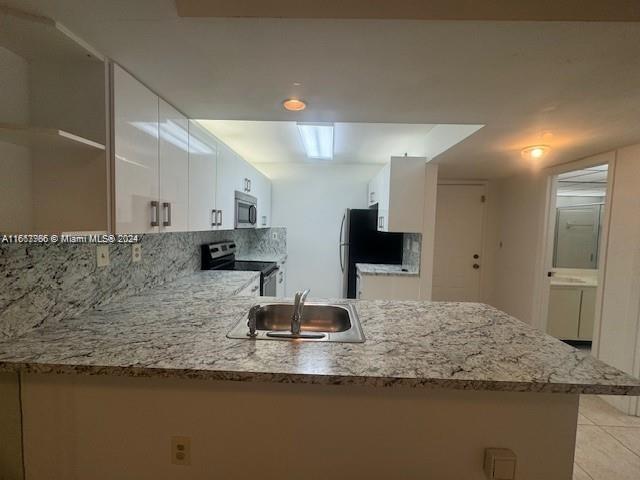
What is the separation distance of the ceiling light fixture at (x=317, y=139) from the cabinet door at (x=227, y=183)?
0.71 m

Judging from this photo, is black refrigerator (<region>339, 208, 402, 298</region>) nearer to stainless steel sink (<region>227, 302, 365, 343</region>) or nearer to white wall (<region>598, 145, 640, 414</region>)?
white wall (<region>598, 145, 640, 414</region>)

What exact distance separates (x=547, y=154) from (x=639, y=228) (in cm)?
88

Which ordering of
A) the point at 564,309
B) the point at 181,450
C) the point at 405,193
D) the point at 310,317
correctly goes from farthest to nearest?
the point at 564,309, the point at 405,193, the point at 310,317, the point at 181,450

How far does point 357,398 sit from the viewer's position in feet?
3.60

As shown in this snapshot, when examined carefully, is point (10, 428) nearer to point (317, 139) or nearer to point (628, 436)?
point (317, 139)

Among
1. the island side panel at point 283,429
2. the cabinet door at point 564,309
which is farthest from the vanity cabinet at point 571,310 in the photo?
the island side panel at point 283,429

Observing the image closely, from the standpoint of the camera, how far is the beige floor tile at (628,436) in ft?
6.64

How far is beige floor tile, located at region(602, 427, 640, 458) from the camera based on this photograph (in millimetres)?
2025

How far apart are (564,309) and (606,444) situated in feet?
5.92

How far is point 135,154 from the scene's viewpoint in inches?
53.0

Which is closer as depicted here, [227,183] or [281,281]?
[227,183]

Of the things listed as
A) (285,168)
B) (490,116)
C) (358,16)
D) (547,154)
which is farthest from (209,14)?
(285,168)

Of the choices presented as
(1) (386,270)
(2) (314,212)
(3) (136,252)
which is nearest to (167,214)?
(3) (136,252)

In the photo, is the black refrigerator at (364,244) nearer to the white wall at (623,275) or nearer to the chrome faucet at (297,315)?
the white wall at (623,275)
